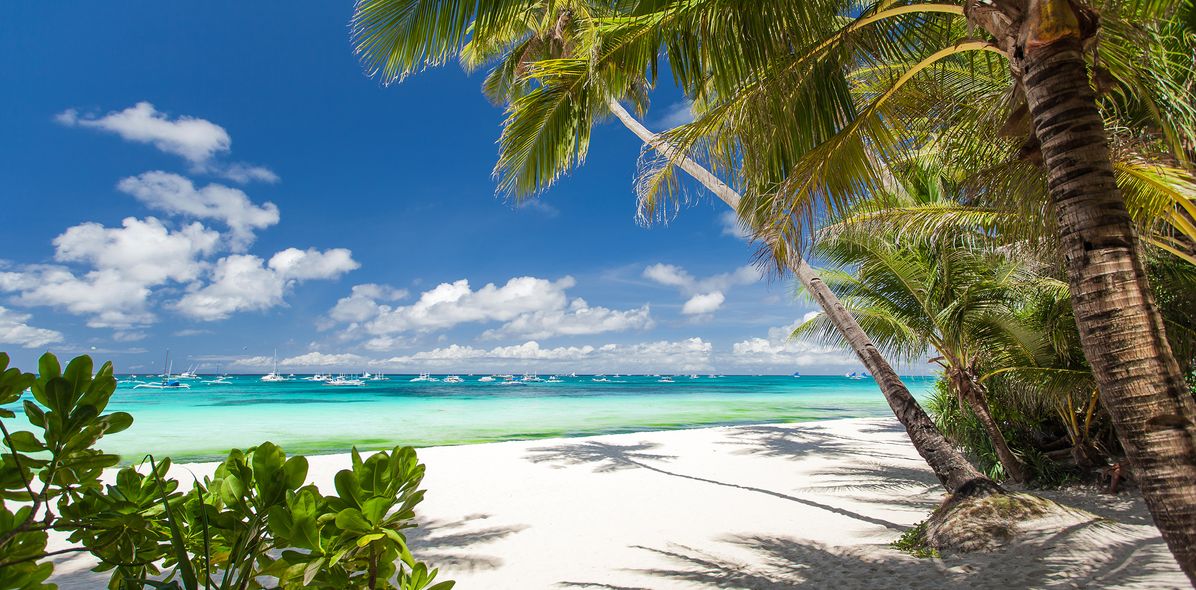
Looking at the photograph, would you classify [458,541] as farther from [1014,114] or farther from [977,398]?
[977,398]

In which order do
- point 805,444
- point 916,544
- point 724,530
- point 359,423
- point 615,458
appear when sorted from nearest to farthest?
point 916,544, point 724,530, point 615,458, point 805,444, point 359,423

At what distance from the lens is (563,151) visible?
457 centimetres

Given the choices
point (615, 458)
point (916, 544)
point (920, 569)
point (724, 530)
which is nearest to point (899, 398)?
point (916, 544)

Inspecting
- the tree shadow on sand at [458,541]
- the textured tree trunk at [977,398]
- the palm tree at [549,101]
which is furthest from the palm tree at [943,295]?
the tree shadow on sand at [458,541]

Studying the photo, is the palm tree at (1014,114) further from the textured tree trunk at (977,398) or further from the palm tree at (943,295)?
the textured tree trunk at (977,398)

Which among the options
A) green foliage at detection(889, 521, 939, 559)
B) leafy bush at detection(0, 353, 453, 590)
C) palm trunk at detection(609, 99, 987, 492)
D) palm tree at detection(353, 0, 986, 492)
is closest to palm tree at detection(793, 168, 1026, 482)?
palm trunk at detection(609, 99, 987, 492)

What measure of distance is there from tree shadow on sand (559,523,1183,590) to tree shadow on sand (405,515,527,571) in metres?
1.02

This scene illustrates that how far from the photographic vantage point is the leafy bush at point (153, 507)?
28.5 inches

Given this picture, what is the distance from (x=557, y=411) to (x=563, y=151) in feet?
78.8

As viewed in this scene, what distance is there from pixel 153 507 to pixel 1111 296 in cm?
294

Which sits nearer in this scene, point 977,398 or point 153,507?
point 153,507

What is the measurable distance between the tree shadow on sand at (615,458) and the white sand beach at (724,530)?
0.07 meters

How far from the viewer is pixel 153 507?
876 mm

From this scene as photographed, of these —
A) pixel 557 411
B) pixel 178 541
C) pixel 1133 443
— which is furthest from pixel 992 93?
pixel 557 411
